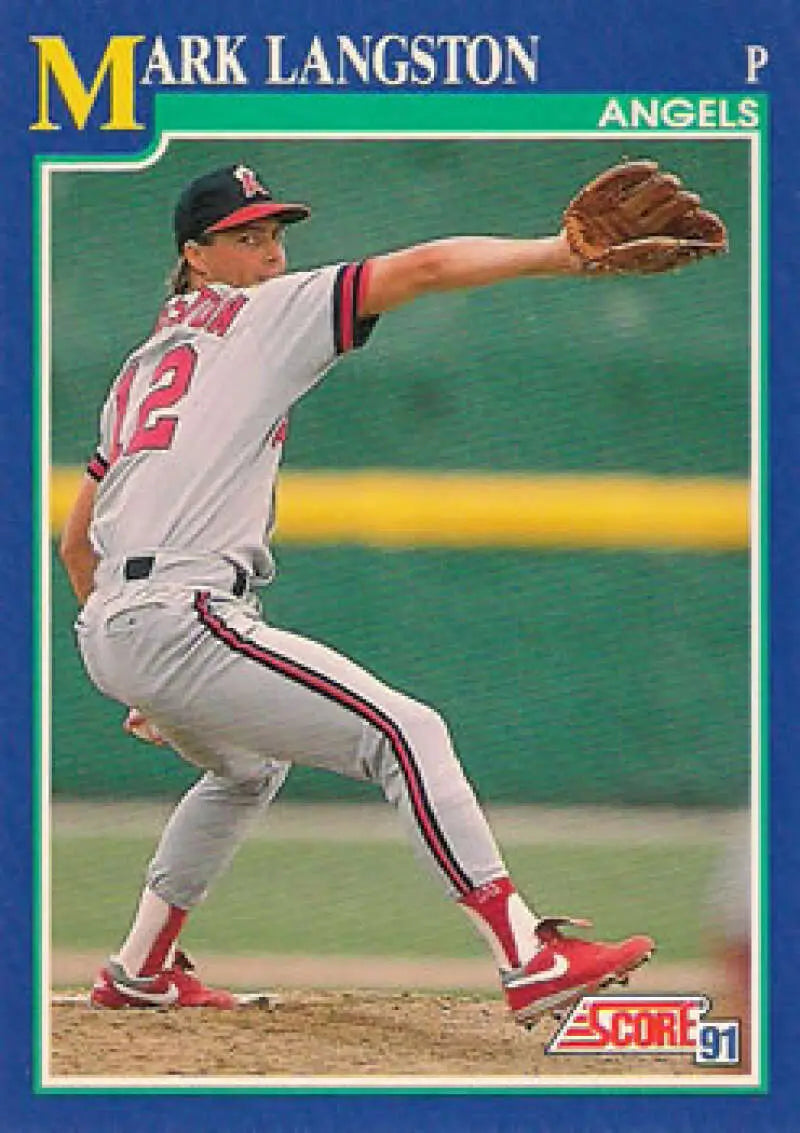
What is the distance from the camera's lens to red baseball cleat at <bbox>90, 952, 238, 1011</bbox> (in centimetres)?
400

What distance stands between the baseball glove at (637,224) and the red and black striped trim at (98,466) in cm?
85

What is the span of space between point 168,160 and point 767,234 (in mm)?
984

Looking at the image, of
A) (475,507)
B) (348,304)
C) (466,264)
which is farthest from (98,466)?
(475,507)

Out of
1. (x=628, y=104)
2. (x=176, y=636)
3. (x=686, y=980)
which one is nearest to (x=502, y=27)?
(x=628, y=104)

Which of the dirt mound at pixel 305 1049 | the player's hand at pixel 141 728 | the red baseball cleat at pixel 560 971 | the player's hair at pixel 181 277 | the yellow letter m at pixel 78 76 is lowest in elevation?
the dirt mound at pixel 305 1049

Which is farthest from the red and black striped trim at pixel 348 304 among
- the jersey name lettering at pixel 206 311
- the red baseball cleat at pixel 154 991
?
the red baseball cleat at pixel 154 991

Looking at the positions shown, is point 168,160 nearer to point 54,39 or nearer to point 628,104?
point 54,39

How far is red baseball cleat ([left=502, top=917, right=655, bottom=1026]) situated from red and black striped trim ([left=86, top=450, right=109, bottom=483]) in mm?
1002

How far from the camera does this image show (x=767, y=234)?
3.89 metres

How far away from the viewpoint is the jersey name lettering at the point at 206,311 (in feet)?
12.3

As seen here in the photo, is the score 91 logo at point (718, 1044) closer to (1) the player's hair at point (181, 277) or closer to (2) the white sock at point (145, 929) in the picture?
(2) the white sock at point (145, 929)

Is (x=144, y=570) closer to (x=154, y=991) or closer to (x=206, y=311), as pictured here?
(x=206, y=311)

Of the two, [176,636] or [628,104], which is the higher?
[628,104]

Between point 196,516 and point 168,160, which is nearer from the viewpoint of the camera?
point 196,516
